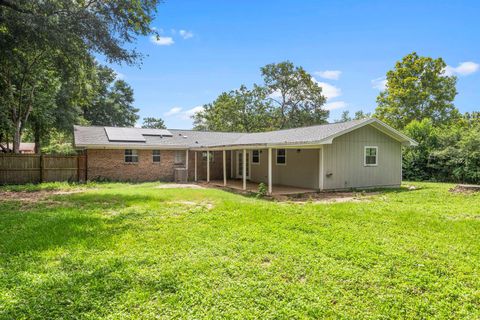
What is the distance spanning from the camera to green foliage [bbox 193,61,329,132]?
3522 centimetres

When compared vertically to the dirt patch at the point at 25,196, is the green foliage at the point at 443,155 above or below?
above

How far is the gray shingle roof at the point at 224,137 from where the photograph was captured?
1273cm

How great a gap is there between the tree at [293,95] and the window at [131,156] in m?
21.9

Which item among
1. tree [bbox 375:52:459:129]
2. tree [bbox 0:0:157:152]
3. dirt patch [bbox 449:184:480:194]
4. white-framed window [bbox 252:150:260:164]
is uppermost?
tree [bbox 375:52:459:129]

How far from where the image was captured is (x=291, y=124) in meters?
36.2

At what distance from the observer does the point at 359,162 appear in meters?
13.7

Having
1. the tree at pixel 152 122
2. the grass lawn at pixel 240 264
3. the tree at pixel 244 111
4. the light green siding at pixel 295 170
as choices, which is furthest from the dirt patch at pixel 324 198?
the tree at pixel 152 122

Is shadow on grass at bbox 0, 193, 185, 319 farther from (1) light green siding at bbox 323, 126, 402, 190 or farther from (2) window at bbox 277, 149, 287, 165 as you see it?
(2) window at bbox 277, 149, 287, 165

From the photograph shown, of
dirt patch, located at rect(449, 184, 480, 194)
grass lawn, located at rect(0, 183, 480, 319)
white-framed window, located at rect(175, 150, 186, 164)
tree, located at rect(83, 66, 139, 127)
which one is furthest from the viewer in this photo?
tree, located at rect(83, 66, 139, 127)

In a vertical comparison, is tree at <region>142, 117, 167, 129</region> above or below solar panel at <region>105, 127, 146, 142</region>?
above

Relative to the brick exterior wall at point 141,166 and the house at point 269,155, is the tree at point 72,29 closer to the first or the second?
the brick exterior wall at point 141,166

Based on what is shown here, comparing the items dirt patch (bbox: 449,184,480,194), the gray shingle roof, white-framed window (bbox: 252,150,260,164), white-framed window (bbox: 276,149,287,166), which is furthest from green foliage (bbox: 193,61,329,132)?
dirt patch (bbox: 449,184,480,194)

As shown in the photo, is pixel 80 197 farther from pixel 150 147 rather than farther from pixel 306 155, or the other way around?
pixel 306 155

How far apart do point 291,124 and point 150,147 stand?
2242cm
